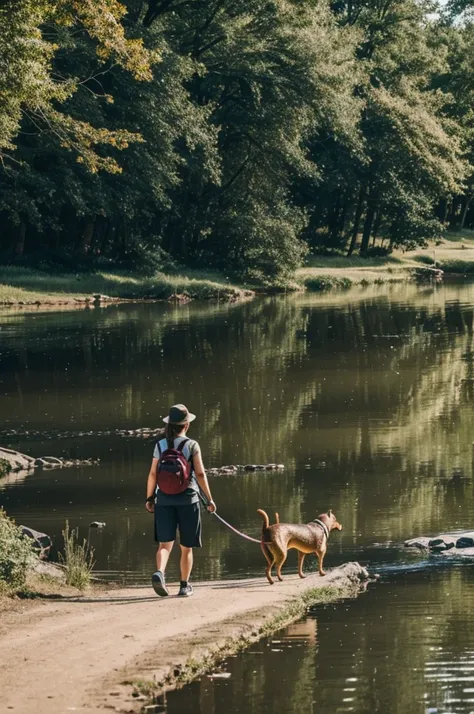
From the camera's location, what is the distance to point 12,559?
1184cm

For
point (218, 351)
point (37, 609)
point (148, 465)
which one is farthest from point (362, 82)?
point (37, 609)

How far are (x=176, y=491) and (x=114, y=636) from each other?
195 centimetres

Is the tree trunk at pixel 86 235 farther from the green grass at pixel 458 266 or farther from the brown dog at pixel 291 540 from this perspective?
the brown dog at pixel 291 540

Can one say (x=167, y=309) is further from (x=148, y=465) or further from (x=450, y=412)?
(x=148, y=465)

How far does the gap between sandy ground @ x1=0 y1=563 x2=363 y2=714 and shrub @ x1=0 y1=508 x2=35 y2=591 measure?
18.0 inches

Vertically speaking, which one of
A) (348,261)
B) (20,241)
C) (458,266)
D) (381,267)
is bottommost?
(381,267)

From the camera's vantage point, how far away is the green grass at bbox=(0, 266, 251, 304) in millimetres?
56250

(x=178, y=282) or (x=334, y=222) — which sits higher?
(x=334, y=222)

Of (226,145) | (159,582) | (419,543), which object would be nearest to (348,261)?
(226,145)

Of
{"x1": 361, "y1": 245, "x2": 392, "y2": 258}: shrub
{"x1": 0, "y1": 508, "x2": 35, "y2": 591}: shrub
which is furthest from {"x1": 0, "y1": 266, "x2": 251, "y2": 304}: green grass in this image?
{"x1": 0, "y1": 508, "x2": 35, "y2": 591}: shrub

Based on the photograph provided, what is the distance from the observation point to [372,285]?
74688 mm

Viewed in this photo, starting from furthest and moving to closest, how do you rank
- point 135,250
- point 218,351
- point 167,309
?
point 135,250
point 167,309
point 218,351

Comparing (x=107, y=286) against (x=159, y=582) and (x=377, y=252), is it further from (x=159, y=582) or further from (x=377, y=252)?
(x=159, y=582)

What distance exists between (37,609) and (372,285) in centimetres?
6445
